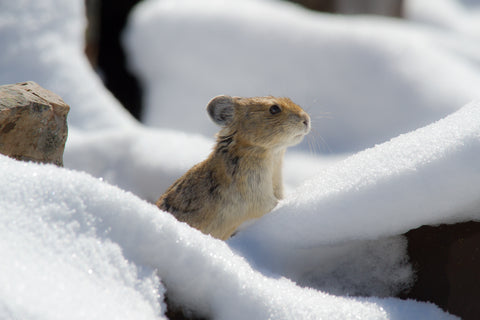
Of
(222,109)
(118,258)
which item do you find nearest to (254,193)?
(222,109)

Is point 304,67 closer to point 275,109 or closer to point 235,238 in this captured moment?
point 275,109

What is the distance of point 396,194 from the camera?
2.03m

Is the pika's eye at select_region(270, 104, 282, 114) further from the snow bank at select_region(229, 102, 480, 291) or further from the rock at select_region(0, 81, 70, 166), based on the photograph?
the snow bank at select_region(229, 102, 480, 291)

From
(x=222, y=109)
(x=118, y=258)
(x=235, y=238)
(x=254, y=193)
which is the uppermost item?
(x=118, y=258)

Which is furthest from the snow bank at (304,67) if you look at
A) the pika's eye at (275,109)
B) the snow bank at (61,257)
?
the snow bank at (61,257)

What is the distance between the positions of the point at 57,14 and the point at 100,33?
259 cm

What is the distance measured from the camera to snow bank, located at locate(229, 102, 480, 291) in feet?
6.50

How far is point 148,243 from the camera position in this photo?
1668mm

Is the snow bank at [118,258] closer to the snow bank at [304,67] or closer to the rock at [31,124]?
the rock at [31,124]

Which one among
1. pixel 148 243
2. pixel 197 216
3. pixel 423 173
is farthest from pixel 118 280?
pixel 197 216

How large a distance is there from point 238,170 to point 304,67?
2.42 meters

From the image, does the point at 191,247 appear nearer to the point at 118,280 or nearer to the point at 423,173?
the point at 118,280

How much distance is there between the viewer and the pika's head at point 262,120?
368 centimetres

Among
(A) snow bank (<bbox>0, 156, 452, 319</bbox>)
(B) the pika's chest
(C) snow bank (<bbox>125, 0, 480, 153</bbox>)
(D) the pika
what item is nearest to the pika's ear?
(D) the pika
